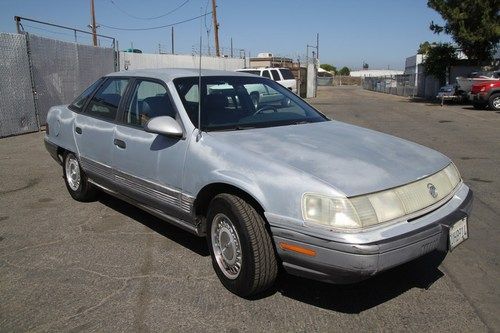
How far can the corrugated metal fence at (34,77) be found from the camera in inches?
420

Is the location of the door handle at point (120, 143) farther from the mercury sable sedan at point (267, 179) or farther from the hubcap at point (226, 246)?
the hubcap at point (226, 246)

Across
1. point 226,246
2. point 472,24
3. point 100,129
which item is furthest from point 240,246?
point 472,24

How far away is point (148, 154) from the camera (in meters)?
3.97

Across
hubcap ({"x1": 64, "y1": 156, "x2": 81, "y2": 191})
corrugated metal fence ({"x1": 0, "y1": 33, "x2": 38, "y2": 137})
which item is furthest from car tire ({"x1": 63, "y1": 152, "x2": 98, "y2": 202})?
corrugated metal fence ({"x1": 0, "y1": 33, "x2": 38, "y2": 137})

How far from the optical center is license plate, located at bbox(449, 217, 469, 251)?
10.1ft

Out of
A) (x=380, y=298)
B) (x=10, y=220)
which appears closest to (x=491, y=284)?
(x=380, y=298)

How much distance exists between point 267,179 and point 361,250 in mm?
725

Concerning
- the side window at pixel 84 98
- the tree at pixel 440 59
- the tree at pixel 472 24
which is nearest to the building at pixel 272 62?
the tree at pixel 440 59

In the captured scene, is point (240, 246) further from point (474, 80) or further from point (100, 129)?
point (474, 80)

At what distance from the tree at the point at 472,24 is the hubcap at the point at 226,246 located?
25.3 m

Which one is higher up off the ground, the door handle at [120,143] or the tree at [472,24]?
the tree at [472,24]

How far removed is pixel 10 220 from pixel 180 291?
2.63 metres

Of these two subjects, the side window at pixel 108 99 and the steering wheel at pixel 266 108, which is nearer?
the steering wheel at pixel 266 108

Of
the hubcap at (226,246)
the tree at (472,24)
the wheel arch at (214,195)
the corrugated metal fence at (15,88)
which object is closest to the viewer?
the wheel arch at (214,195)
